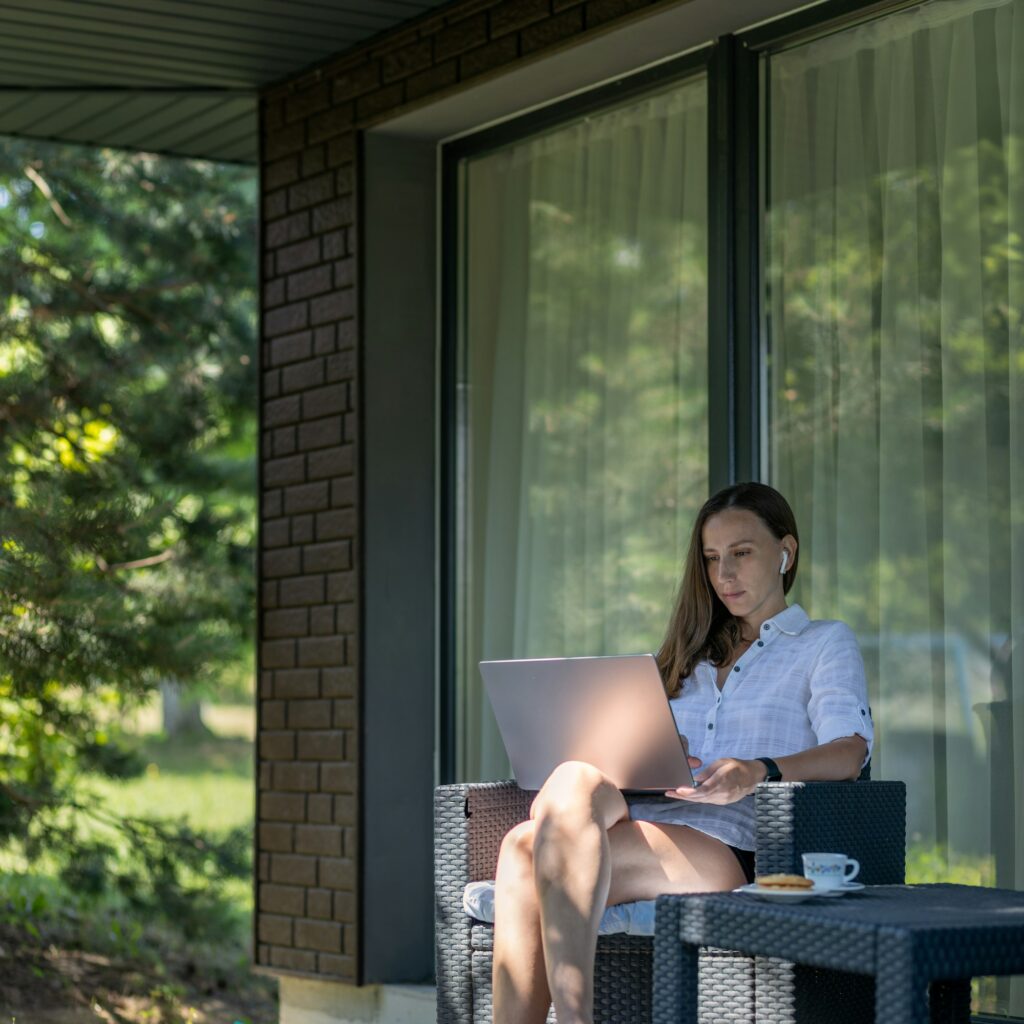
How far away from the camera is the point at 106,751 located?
661 cm

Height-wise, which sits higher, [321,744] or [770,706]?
[770,706]

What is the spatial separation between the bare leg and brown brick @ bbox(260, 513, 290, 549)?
212 centimetres

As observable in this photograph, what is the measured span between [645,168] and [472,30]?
61 cm

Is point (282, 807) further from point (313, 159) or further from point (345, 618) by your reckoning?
point (313, 159)

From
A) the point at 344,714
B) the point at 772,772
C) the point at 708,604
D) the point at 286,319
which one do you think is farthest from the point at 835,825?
the point at 286,319

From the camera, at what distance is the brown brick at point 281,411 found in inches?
193

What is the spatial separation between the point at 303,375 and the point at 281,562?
1.82ft

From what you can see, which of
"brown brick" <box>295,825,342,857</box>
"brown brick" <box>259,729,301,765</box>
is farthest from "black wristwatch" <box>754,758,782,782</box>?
"brown brick" <box>259,729,301,765</box>

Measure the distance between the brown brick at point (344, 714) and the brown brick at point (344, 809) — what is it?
196 millimetres

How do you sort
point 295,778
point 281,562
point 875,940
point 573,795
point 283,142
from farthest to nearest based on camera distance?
point 283,142, point 281,562, point 295,778, point 573,795, point 875,940

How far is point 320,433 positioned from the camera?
4.80 meters

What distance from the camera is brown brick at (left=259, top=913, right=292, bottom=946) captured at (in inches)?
189

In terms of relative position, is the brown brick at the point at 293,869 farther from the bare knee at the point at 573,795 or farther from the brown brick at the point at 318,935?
the bare knee at the point at 573,795

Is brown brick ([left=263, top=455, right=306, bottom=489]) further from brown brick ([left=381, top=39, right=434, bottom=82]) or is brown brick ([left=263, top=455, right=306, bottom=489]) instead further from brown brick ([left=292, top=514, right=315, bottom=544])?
brown brick ([left=381, top=39, right=434, bottom=82])
